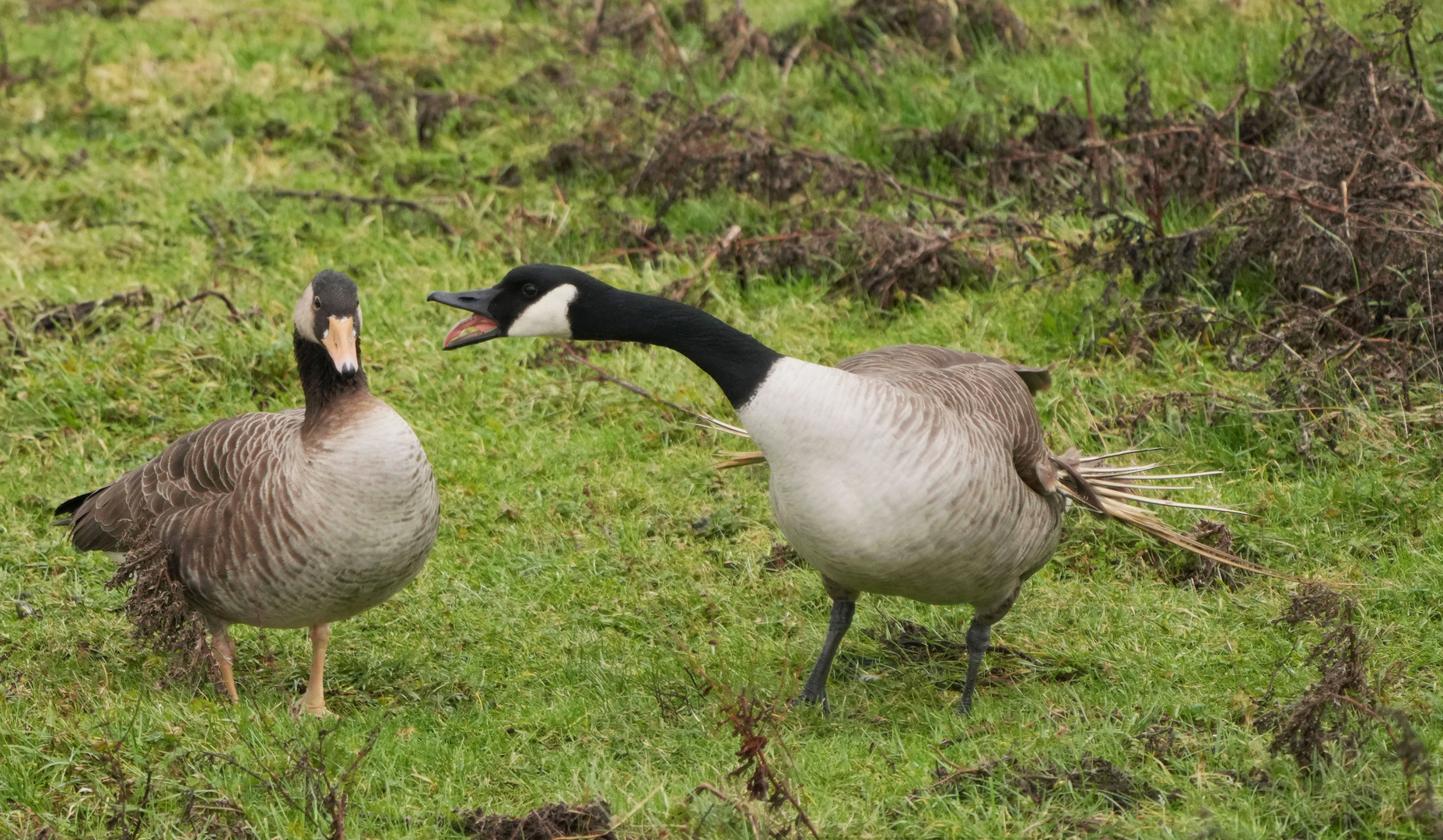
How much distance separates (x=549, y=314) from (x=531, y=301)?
0.24 ft

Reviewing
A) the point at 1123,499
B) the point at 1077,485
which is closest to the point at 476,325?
the point at 1077,485

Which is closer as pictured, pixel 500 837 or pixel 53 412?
pixel 500 837

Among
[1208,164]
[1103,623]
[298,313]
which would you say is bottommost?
[1103,623]

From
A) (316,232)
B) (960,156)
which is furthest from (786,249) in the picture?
(316,232)

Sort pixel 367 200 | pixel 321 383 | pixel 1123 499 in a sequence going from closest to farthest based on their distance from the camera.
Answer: pixel 321 383
pixel 1123 499
pixel 367 200

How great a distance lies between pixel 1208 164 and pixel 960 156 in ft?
5.37

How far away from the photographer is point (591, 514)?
6234 mm

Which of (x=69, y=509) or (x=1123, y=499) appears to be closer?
(x=1123, y=499)

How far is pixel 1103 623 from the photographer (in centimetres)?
506

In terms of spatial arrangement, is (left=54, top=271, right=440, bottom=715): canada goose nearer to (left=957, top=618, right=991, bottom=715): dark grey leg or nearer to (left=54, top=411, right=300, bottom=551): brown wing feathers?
(left=54, top=411, right=300, bottom=551): brown wing feathers

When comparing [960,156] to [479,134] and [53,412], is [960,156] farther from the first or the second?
[53,412]

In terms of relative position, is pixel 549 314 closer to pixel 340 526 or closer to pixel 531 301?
pixel 531 301

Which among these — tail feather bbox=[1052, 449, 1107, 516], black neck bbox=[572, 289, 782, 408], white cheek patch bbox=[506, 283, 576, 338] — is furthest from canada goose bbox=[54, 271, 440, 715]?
tail feather bbox=[1052, 449, 1107, 516]

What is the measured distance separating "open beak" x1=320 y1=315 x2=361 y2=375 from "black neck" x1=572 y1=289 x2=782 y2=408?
74cm
